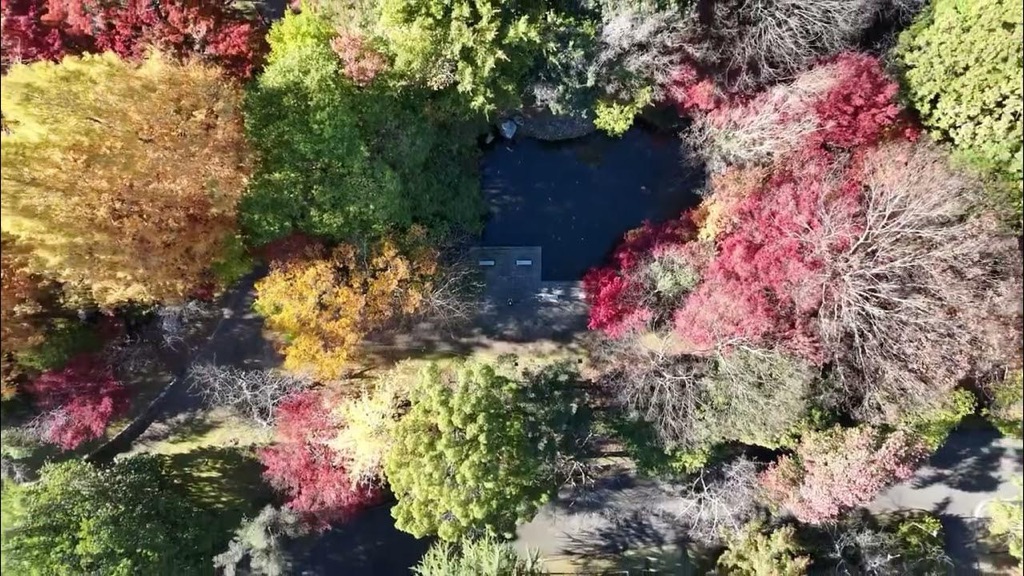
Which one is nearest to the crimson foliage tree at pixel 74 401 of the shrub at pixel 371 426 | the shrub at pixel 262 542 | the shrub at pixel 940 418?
the shrub at pixel 262 542

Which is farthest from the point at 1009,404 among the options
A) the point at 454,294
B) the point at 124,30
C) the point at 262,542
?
the point at 124,30

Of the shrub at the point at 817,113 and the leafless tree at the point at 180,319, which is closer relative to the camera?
the shrub at the point at 817,113

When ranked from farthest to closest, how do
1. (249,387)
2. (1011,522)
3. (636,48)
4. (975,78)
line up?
1. (249,387)
2. (1011,522)
3. (636,48)
4. (975,78)

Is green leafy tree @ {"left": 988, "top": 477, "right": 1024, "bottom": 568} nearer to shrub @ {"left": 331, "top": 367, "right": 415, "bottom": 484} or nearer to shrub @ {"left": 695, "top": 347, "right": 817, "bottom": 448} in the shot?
shrub @ {"left": 695, "top": 347, "right": 817, "bottom": 448}

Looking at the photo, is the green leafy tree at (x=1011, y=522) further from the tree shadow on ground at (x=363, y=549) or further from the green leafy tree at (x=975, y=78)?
the tree shadow on ground at (x=363, y=549)

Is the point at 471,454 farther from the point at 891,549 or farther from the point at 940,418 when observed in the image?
the point at 940,418

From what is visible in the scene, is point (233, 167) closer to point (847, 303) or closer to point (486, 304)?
point (486, 304)

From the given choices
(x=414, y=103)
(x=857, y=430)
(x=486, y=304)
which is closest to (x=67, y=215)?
(x=414, y=103)
